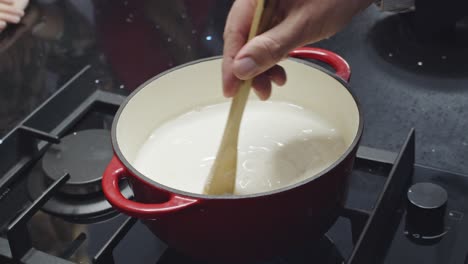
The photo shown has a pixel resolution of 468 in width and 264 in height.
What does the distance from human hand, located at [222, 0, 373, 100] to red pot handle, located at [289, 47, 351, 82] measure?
4 centimetres

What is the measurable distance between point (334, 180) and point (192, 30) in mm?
524

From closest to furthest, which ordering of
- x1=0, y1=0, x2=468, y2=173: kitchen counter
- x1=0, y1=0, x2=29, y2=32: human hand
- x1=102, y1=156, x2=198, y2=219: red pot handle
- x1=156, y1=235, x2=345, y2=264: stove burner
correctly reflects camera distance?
x1=102, y1=156, x2=198, y2=219: red pot handle
x1=156, y1=235, x2=345, y2=264: stove burner
x1=0, y1=0, x2=468, y2=173: kitchen counter
x1=0, y1=0, x2=29, y2=32: human hand

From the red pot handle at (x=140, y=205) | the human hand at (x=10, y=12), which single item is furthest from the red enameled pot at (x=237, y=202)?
the human hand at (x=10, y=12)

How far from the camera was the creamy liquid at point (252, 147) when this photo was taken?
0.61 meters

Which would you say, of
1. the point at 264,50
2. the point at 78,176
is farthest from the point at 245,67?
the point at 78,176

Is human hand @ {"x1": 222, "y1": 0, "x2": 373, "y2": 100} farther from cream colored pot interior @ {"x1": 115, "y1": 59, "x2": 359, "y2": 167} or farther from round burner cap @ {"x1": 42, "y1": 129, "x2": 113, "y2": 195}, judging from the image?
round burner cap @ {"x1": 42, "y1": 129, "x2": 113, "y2": 195}

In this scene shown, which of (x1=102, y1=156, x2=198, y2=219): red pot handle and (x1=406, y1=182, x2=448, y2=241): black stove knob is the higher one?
(x1=102, y1=156, x2=198, y2=219): red pot handle

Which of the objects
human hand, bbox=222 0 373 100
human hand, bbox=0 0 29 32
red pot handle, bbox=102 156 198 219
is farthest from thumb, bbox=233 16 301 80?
human hand, bbox=0 0 29 32

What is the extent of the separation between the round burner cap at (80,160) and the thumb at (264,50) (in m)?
0.22

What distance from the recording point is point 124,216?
27.0 inches

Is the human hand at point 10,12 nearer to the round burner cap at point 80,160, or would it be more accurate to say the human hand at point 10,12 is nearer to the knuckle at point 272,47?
the round burner cap at point 80,160

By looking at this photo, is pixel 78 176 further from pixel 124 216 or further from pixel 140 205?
pixel 140 205

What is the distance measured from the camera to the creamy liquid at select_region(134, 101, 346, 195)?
61 cm

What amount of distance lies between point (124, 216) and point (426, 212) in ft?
0.97
